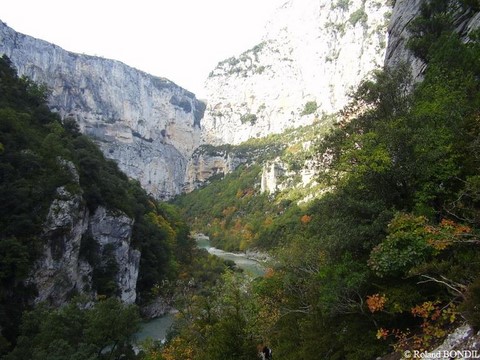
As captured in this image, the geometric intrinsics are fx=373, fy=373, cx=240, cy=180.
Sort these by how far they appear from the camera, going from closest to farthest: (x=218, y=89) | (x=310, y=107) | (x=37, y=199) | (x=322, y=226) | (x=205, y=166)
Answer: (x=322, y=226), (x=37, y=199), (x=310, y=107), (x=205, y=166), (x=218, y=89)

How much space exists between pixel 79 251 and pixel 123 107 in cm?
12840

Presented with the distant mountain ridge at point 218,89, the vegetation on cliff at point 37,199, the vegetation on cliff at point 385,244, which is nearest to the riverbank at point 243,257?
the vegetation on cliff at point 37,199

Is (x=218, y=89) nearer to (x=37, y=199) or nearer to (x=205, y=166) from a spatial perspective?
(x=205, y=166)

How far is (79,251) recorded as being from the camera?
37719mm

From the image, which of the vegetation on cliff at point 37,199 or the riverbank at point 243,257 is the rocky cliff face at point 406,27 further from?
the riverbank at point 243,257

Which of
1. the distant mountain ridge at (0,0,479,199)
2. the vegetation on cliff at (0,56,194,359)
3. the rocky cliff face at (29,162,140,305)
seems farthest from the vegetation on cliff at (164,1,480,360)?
the distant mountain ridge at (0,0,479,199)

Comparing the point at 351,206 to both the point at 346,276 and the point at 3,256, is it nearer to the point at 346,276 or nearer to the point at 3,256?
the point at 346,276

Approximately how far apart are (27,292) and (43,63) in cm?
11823

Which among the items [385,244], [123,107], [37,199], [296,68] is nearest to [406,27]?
[385,244]

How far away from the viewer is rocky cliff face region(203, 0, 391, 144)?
389ft

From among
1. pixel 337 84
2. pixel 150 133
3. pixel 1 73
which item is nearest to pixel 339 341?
pixel 1 73

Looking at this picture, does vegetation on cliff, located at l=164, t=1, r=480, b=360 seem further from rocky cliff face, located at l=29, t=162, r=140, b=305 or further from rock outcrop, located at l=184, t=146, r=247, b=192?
rock outcrop, located at l=184, t=146, r=247, b=192

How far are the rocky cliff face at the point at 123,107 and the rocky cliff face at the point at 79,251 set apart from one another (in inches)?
3815

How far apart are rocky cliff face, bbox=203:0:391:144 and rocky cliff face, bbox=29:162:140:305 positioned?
8799 centimetres
